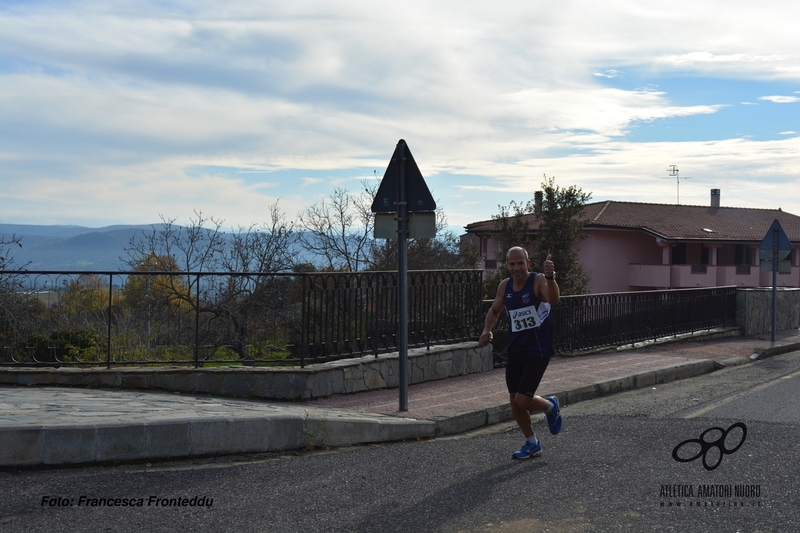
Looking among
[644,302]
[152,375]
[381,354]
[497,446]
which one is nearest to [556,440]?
[497,446]

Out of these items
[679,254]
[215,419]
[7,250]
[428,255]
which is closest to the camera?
[215,419]

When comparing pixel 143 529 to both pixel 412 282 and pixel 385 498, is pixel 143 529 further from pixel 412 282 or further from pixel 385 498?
pixel 412 282

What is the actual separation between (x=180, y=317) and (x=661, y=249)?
148ft

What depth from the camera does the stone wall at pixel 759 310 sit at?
62.8 ft

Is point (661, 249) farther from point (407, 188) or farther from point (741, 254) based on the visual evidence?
point (407, 188)

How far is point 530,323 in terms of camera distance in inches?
249

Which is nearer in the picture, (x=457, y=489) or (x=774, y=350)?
(x=457, y=489)

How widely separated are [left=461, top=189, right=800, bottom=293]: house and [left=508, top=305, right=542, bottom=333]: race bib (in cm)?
3765

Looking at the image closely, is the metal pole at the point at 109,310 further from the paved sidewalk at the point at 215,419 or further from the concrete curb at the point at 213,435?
the concrete curb at the point at 213,435

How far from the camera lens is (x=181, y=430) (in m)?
6.26

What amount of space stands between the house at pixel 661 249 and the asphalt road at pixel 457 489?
37.5 meters

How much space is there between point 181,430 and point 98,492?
1081 millimetres

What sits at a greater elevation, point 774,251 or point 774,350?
point 774,251

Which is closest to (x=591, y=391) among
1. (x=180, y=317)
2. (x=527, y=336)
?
(x=527, y=336)
